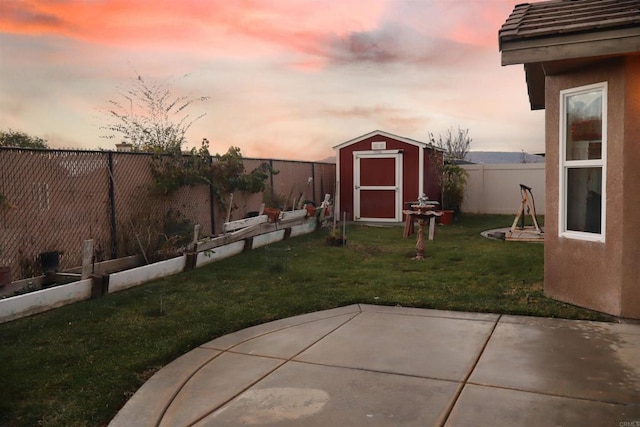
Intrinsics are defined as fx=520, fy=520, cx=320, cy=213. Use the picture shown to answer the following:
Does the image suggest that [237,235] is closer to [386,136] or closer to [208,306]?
[208,306]

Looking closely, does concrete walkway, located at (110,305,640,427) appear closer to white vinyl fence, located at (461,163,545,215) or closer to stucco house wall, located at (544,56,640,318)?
stucco house wall, located at (544,56,640,318)

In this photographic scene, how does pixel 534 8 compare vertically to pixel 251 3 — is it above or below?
below

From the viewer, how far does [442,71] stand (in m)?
15.8

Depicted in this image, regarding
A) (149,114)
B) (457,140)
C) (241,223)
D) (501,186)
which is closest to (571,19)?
(241,223)

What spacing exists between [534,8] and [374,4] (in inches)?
225

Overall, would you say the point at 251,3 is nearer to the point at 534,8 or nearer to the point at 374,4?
the point at 374,4

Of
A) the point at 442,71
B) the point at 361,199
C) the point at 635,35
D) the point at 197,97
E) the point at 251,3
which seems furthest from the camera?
the point at 361,199

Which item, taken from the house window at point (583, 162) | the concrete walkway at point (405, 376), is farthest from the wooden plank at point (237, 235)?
the house window at point (583, 162)

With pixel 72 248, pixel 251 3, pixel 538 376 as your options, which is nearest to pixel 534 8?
pixel 538 376

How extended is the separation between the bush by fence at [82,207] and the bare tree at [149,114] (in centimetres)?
292

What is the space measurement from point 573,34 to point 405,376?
3724 mm

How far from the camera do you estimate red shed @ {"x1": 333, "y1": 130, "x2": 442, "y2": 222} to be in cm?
1605

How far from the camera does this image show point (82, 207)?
827 centimetres

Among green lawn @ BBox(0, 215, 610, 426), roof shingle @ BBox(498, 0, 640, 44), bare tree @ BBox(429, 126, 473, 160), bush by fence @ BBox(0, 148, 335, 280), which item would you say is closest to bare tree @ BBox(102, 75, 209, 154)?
bush by fence @ BBox(0, 148, 335, 280)
